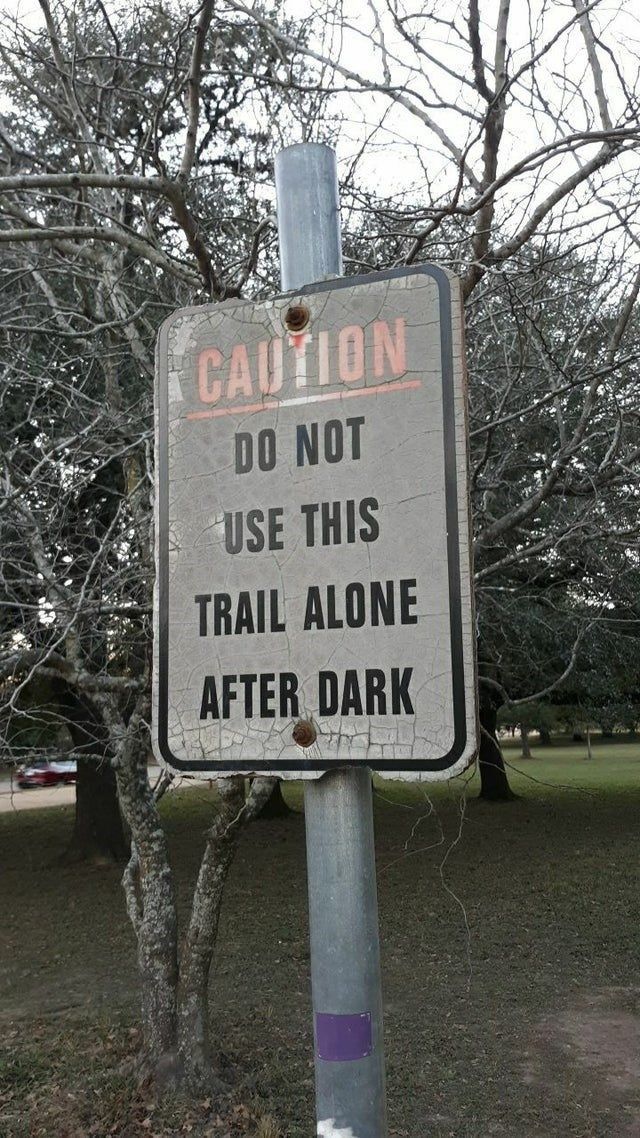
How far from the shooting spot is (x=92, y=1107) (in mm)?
5727

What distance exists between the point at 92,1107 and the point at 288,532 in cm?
534

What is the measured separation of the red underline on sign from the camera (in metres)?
1.63

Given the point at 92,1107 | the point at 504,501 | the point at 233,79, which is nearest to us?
the point at 92,1107

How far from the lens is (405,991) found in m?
8.45

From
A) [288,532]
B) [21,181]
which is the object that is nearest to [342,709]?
[288,532]

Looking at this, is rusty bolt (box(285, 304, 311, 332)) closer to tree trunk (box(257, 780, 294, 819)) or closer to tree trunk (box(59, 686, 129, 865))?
tree trunk (box(59, 686, 129, 865))

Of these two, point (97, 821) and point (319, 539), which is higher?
point (319, 539)

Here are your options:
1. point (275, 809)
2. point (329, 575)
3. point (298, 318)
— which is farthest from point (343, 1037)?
point (275, 809)

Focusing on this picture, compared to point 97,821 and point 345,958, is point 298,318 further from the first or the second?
point 97,821

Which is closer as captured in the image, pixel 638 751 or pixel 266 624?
pixel 266 624

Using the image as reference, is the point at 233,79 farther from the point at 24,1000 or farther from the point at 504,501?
the point at 24,1000

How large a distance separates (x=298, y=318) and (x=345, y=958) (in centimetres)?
107

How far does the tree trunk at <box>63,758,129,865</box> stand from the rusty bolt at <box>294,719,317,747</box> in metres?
12.9

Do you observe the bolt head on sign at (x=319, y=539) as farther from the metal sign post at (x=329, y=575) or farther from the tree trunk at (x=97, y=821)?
the tree trunk at (x=97, y=821)
